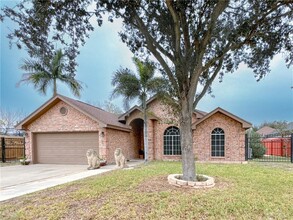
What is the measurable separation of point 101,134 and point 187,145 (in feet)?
29.4

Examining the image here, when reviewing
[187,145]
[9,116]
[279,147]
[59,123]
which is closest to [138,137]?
[59,123]

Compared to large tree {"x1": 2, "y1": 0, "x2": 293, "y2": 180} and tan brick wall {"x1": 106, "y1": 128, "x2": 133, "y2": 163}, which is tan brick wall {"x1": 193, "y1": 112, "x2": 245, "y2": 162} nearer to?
tan brick wall {"x1": 106, "y1": 128, "x2": 133, "y2": 163}

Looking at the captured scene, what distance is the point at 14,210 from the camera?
5.94 metres

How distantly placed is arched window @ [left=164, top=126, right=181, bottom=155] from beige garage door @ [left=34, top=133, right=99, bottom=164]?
5.49 metres

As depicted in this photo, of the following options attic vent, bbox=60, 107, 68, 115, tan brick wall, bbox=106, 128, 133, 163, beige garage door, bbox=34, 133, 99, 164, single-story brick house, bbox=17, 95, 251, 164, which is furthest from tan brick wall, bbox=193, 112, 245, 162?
attic vent, bbox=60, 107, 68, 115

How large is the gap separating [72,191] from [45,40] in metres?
5.41

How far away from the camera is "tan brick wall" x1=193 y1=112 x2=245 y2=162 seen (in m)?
16.6

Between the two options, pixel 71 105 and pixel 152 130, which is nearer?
pixel 71 105

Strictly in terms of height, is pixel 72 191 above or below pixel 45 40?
below

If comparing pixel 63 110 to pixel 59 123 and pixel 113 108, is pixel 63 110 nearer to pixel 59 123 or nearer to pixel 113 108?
pixel 59 123

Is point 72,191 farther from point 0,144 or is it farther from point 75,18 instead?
point 0,144

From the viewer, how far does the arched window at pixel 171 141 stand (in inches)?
719

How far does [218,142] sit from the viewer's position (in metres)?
17.0

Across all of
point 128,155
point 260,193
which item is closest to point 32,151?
point 128,155
